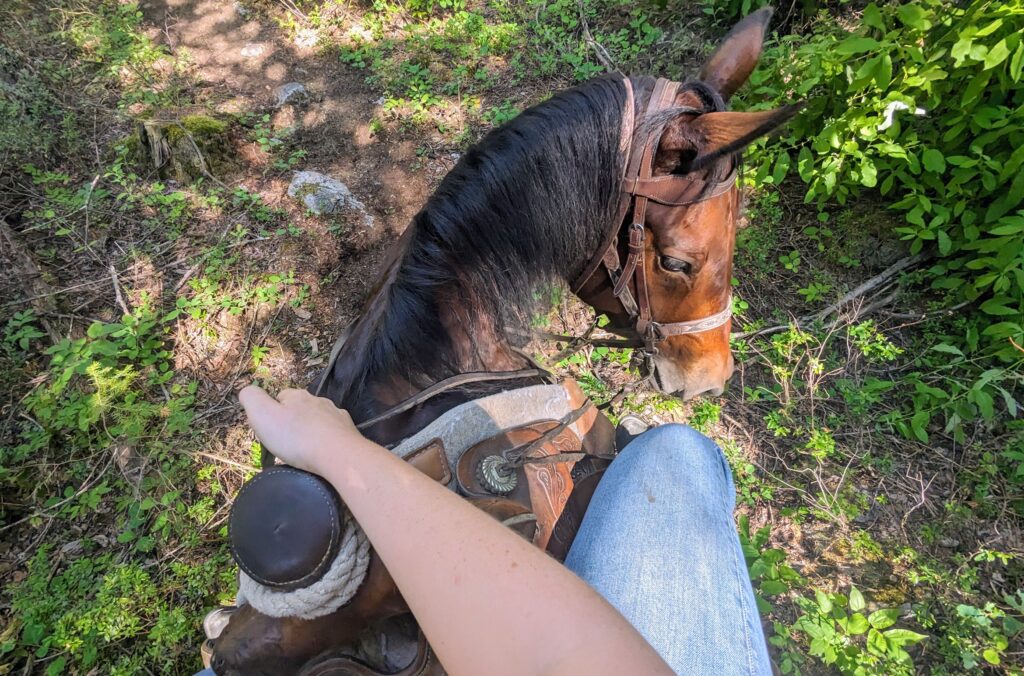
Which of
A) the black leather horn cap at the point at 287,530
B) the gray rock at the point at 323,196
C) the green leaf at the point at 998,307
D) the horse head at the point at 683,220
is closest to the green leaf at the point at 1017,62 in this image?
the horse head at the point at 683,220

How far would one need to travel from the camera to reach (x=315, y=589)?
3.02ft

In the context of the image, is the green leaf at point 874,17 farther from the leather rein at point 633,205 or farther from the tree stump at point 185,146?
the tree stump at point 185,146

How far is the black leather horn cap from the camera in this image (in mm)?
896

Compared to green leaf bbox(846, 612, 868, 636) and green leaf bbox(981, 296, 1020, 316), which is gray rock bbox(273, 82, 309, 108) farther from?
green leaf bbox(981, 296, 1020, 316)

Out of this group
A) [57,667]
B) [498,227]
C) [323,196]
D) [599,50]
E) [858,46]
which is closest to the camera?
[498,227]

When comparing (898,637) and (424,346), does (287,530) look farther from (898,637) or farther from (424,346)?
(898,637)

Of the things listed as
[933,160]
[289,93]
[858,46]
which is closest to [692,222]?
[858,46]

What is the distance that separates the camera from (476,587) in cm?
74

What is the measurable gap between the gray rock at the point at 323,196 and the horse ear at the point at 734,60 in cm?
246

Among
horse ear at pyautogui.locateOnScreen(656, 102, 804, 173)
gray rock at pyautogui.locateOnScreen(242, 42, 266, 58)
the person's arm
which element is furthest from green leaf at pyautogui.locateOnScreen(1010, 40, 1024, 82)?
gray rock at pyautogui.locateOnScreen(242, 42, 266, 58)

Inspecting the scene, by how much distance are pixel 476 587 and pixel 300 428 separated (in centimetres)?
53

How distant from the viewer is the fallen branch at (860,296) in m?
3.04

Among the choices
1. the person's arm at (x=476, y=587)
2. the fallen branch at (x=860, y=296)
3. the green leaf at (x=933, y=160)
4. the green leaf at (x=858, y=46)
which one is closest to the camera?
the person's arm at (x=476, y=587)

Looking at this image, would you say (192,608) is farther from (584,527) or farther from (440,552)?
(440,552)
